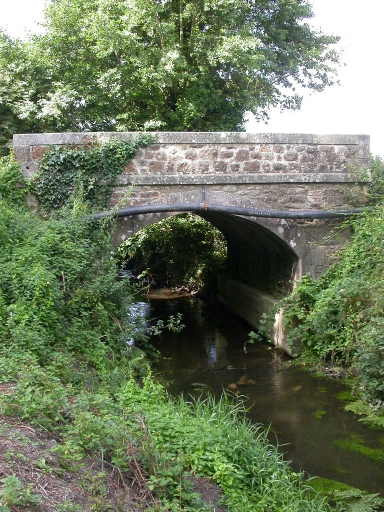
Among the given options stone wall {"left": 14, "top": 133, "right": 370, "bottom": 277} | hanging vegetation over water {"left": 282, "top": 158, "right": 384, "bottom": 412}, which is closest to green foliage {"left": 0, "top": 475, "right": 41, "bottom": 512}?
hanging vegetation over water {"left": 282, "top": 158, "right": 384, "bottom": 412}

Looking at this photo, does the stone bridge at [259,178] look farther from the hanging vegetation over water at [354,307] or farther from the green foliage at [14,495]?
the green foliage at [14,495]

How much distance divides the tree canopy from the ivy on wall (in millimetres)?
4885

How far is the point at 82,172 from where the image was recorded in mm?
7836

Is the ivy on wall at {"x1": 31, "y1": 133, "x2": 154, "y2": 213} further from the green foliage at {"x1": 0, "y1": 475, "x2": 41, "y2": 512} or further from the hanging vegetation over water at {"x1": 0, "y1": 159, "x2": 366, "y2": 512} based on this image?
the green foliage at {"x1": 0, "y1": 475, "x2": 41, "y2": 512}

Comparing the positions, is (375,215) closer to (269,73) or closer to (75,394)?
(75,394)

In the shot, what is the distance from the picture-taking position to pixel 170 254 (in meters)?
15.3

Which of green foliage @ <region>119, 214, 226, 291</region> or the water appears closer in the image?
the water

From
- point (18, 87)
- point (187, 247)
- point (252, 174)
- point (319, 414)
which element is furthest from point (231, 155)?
point (18, 87)

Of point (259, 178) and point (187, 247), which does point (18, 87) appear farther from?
point (259, 178)

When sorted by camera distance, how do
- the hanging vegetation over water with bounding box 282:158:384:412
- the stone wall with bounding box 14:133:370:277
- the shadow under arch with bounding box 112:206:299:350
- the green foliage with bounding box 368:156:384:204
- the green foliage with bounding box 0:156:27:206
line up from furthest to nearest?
the shadow under arch with bounding box 112:206:299:350 < the green foliage with bounding box 368:156:384:204 < the stone wall with bounding box 14:133:370:277 < the green foliage with bounding box 0:156:27:206 < the hanging vegetation over water with bounding box 282:158:384:412

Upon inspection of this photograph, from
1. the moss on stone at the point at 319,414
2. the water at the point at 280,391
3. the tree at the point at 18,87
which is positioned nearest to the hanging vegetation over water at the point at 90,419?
the water at the point at 280,391

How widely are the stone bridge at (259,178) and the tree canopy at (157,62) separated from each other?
4332 mm

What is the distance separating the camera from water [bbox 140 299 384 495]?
197 inches

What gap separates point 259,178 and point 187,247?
6.69 metres
